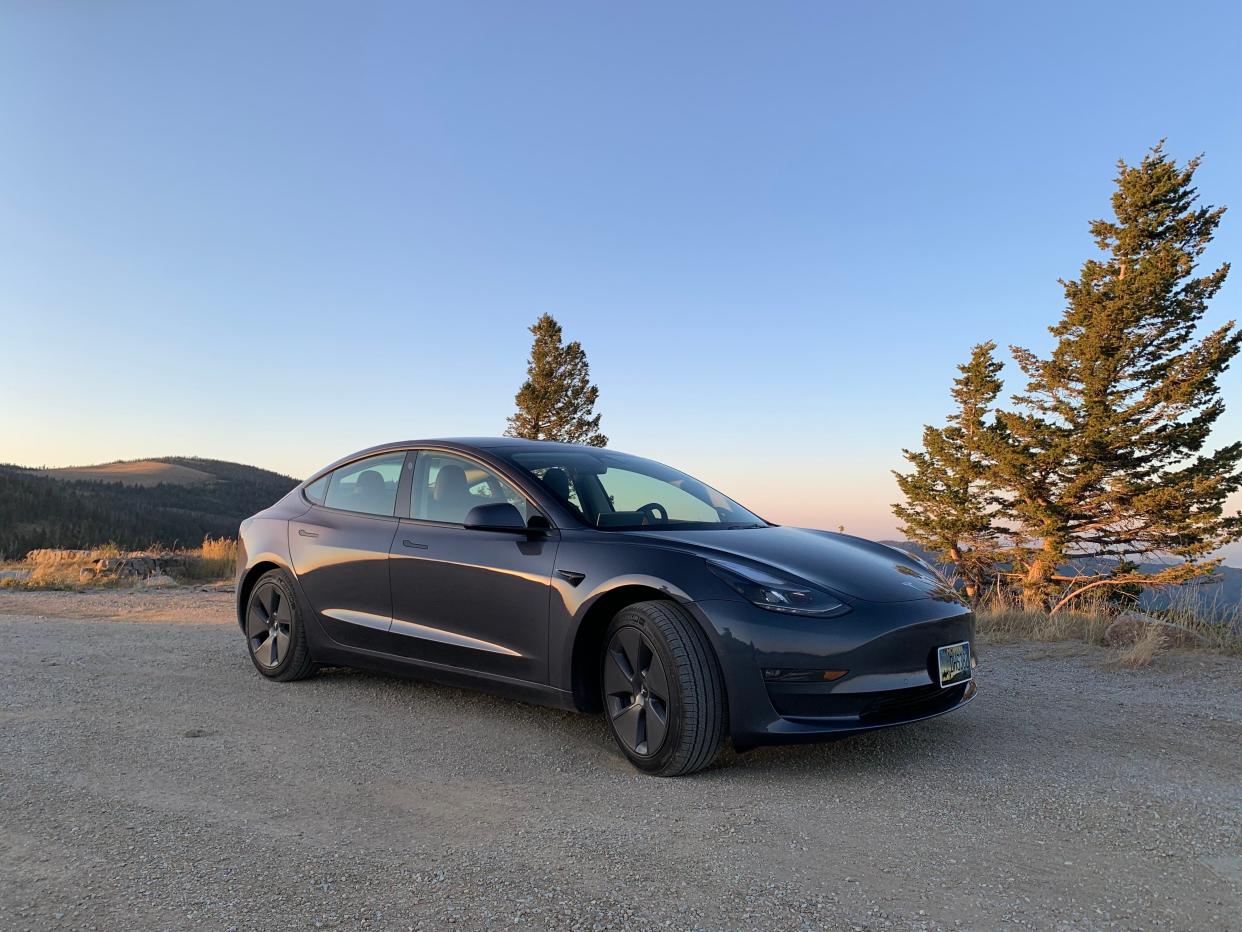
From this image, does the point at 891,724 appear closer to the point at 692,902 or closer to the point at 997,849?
the point at 997,849

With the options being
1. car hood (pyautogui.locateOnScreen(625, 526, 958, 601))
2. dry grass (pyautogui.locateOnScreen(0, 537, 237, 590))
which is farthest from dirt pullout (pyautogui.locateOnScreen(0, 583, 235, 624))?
car hood (pyautogui.locateOnScreen(625, 526, 958, 601))

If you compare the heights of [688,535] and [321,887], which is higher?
[688,535]

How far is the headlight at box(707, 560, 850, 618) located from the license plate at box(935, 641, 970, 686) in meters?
0.56

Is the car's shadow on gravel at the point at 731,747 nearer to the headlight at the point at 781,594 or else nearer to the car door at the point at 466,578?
the car door at the point at 466,578

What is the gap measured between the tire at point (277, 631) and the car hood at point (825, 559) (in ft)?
8.51

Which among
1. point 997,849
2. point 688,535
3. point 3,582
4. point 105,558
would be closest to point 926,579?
point 688,535

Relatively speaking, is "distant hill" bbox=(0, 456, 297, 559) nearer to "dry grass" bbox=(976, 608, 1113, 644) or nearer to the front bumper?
"dry grass" bbox=(976, 608, 1113, 644)

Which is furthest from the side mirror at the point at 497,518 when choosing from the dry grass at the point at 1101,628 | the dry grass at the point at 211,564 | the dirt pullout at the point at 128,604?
the dry grass at the point at 211,564

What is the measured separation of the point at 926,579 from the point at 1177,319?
28.7 metres

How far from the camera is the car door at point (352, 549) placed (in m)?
4.77

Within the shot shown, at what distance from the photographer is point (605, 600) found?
3.79m

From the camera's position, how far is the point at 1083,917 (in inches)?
88.4

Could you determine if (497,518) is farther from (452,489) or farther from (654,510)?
(654,510)

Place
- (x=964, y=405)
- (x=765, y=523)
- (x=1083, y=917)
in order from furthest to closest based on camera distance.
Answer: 1. (x=964, y=405)
2. (x=765, y=523)
3. (x=1083, y=917)
